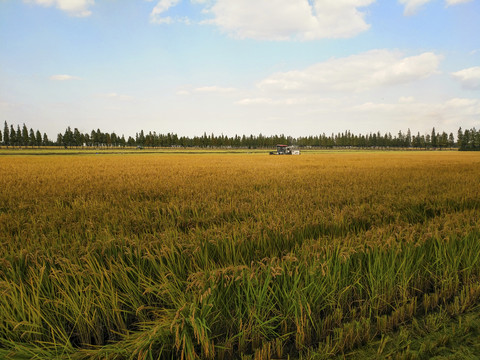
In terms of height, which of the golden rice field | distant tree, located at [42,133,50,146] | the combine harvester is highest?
distant tree, located at [42,133,50,146]

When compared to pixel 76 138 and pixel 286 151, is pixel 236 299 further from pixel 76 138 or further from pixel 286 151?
pixel 76 138

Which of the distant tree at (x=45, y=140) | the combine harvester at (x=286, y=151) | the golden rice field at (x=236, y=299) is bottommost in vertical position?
the golden rice field at (x=236, y=299)

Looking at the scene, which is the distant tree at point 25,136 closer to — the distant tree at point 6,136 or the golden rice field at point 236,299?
the distant tree at point 6,136

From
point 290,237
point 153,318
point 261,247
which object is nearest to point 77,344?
point 153,318

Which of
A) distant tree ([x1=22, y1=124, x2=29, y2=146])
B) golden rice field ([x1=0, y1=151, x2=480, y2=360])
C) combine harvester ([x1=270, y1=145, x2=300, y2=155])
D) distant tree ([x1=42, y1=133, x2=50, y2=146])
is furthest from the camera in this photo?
distant tree ([x1=42, y1=133, x2=50, y2=146])

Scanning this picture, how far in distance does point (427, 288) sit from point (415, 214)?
3.57m

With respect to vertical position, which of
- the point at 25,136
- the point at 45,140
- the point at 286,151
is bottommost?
the point at 286,151

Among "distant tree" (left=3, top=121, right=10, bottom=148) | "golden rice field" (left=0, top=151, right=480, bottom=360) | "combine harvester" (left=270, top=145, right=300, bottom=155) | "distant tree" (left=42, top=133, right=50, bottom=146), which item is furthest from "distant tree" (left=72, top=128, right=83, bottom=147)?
"golden rice field" (left=0, top=151, right=480, bottom=360)

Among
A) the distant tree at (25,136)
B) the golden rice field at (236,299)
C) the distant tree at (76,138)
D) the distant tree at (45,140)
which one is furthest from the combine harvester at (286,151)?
the distant tree at (45,140)

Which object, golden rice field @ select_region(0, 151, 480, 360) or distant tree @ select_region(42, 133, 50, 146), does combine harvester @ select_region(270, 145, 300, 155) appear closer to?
golden rice field @ select_region(0, 151, 480, 360)

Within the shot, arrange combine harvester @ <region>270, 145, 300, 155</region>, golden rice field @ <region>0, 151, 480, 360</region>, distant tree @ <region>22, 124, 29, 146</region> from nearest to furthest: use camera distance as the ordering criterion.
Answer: golden rice field @ <region>0, 151, 480, 360</region>
combine harvester @ <region>270, 145, 300, 155</region>
distant tree @ <region>22, 124, 29, 146</region>

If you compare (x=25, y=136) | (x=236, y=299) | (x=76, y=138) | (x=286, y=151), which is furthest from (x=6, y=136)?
(x=236, y=299)

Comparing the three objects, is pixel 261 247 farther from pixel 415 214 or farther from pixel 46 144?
pixel 46 144

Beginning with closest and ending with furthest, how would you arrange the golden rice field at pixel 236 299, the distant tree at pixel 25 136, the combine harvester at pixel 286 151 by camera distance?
1. the golden rice field at pixel 236 299
2. the combine harvester at pixel 286 151
3. the distant tree at pixel 25 136
